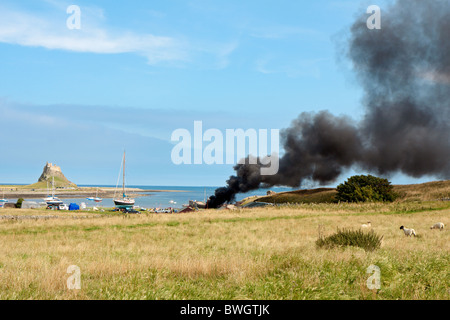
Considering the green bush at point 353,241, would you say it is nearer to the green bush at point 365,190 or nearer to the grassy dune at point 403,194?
the green bush at point 365,190

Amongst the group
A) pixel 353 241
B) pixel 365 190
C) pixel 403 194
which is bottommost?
pixel 353 241

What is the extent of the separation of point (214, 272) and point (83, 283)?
3.01m

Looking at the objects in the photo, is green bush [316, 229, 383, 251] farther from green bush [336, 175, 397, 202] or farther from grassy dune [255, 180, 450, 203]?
grassy dune [255, 180, 450, 203]

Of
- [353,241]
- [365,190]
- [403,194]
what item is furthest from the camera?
[403,194]

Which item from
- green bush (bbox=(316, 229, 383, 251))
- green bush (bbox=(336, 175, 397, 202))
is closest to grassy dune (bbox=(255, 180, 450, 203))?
green bush (bbox=(336, 175, 397, 202))

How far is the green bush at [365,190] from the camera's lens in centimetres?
5078

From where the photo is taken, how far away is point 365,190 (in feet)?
167

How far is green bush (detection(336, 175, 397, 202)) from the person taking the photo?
50.8 meters

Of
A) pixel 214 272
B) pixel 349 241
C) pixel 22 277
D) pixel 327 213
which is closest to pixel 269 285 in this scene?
pixel 214 272

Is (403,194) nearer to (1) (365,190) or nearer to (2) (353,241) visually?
(1) (365,190)

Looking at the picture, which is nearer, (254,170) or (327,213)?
(327,213)

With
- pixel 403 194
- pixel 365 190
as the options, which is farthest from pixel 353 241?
pixel 403 194
